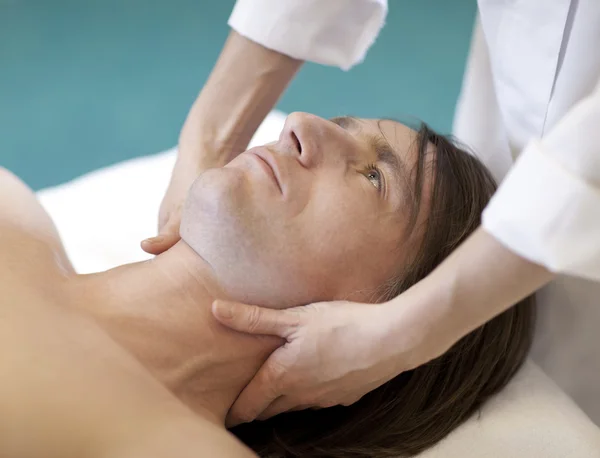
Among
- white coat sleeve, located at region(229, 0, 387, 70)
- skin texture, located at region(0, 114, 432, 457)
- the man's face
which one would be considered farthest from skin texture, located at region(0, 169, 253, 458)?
white coat sleeve, located at region(229, 0, 387, 70)

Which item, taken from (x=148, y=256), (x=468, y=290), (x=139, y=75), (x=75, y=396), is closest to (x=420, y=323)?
(x=468, y=290)

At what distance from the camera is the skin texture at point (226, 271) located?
107cm

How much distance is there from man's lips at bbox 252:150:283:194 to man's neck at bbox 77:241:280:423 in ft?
0.57

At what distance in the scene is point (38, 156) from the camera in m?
2.71

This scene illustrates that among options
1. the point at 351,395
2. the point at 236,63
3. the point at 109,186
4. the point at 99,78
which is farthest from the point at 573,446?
the point at 99,78

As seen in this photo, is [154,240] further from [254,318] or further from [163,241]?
[254,318]

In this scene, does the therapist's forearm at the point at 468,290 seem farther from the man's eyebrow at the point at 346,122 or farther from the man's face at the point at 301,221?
the man's eyebrow at the point at 346,122

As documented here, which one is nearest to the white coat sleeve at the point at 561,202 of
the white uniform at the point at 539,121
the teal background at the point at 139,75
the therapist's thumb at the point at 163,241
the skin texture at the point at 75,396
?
the white uniform at the point at 539,121

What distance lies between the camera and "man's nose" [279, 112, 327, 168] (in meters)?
1.15

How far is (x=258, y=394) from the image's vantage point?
1104 millimetres

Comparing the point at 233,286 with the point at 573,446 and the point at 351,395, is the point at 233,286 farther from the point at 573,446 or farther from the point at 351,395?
the point at 573,446

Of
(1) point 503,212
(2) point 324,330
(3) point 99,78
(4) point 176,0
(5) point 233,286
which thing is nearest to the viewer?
(1) point 503,212

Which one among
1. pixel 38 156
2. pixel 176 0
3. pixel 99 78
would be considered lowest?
pixel 38 156

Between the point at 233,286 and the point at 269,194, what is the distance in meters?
0.15
